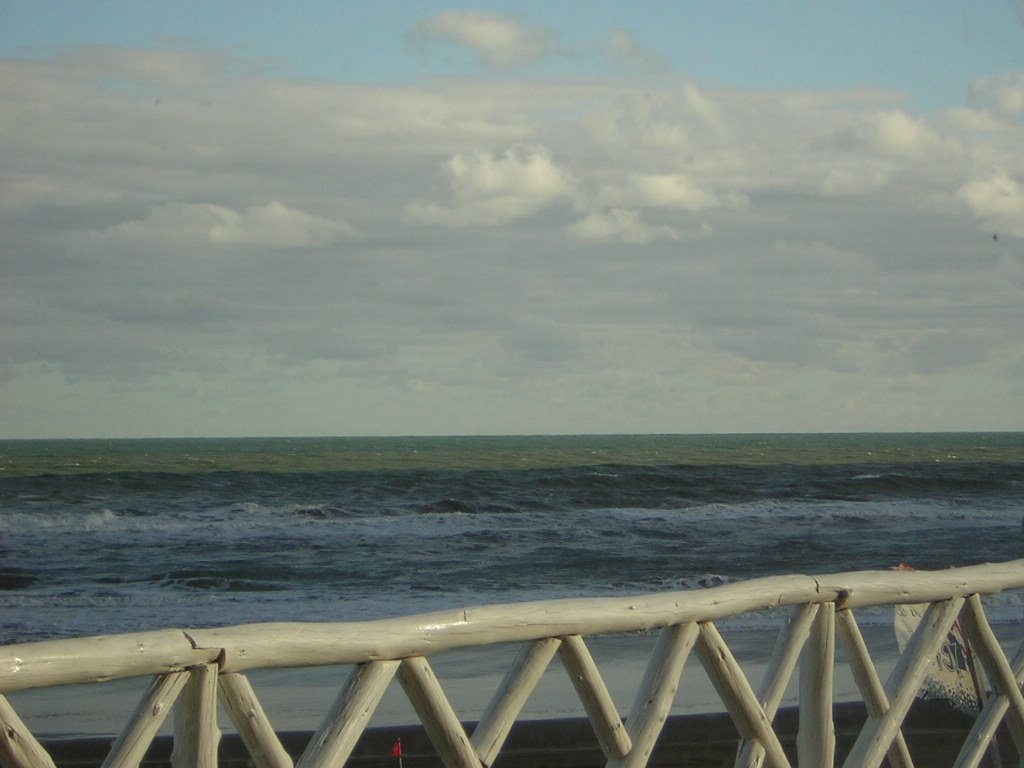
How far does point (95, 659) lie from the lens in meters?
1.91

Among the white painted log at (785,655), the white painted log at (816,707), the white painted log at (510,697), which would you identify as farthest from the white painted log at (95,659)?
the white painted log at (816,707)

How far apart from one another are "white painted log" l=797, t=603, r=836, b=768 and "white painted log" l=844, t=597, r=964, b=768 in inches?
3.4

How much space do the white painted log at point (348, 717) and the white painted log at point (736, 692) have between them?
2.80 ft

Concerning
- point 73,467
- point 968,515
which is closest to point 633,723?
point 968,515

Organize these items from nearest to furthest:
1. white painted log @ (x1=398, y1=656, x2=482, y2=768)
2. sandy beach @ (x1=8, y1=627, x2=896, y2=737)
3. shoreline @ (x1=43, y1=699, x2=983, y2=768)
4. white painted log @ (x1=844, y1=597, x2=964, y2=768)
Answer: white painted log @ (x1=398, y1=656, x2=482, y2=768), white painted log @ (x1=844, y1=597, x2=964, y2=768), shoreline @ (x1=43, y1=699, x2=983, y2=768), sandy beach @ (x1=8, y1=627, x2=896, y2=737)

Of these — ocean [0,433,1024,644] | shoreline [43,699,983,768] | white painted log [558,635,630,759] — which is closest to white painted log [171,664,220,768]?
white painted log [558,635,630,759]

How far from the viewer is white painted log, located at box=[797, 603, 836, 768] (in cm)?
297

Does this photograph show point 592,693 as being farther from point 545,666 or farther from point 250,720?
point 250,720

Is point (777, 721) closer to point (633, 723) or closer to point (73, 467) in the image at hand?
point (633, 723)

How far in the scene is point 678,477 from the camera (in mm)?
36188

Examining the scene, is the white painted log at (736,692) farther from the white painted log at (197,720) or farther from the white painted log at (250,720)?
the white painted log at (197,720)

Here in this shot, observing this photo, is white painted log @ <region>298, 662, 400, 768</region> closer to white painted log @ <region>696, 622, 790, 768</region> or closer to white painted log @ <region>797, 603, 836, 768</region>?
white painted log @ <region>696, 622, 790, 768</region>

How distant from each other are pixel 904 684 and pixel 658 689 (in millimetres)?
794

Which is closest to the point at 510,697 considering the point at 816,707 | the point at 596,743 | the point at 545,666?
the point at 545,666
